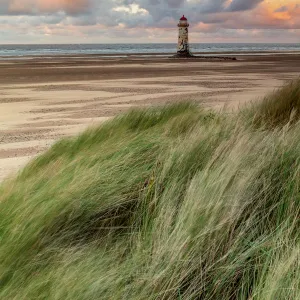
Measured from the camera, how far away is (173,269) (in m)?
2.15

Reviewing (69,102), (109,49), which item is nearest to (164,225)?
(69,102)

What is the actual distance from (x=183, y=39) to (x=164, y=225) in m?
43.6

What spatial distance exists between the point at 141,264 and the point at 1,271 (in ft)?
2.57

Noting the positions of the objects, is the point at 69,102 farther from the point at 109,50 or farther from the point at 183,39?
the point at 109,50

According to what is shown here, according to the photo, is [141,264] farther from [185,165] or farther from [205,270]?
[185,165]

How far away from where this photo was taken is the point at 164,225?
248cm

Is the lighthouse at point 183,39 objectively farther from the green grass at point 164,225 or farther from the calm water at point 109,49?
the green grass at point 164,225

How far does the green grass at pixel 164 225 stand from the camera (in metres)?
2.13

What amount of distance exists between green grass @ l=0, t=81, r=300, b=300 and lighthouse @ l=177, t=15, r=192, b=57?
1613 inches

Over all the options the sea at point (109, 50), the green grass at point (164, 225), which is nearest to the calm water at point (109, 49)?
the sea at point (109, 50)

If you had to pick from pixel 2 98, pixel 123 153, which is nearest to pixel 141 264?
pixel 123 153

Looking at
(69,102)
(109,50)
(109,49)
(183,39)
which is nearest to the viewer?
(69,102)

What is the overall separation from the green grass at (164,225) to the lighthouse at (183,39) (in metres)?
41.0

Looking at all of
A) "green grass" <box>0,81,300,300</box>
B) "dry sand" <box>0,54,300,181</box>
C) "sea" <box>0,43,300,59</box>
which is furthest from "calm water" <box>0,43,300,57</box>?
"green grass" <box>0,81,300,300</box>
